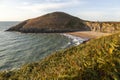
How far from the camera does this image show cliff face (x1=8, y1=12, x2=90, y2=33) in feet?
317

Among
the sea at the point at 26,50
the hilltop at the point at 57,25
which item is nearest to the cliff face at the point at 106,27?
the hilltop at the point at 57,25

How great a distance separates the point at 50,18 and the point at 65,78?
104342 millimetres

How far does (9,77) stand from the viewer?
11.5 m

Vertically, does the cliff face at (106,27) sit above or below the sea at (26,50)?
above

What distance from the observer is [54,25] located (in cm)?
10012

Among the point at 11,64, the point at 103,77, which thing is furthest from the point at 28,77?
the point at 11,64

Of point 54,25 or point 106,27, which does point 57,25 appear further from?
point 106,27

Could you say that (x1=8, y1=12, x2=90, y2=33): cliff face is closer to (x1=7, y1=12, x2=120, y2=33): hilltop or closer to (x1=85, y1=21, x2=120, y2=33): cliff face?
(x1=7, y1=12, x2=120, y2=33): hilltop

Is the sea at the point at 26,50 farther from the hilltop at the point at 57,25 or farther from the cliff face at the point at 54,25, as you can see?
the cliff face at the point at 54,25

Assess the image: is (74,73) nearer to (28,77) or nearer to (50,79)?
(50,79)

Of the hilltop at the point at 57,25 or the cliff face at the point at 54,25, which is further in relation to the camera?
the cliff face at the point at 54,25

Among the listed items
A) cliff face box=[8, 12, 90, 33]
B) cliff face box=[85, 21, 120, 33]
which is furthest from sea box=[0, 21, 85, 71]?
cliff face box=[8, 12, 90, 33]

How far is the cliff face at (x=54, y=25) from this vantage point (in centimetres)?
9675

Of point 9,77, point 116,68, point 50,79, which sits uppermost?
point 116,68
